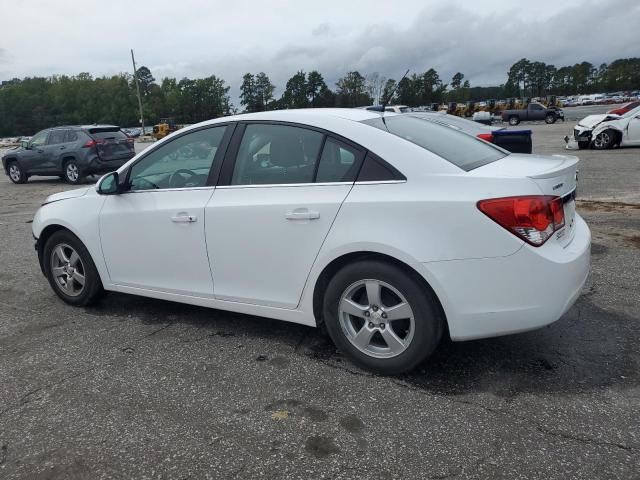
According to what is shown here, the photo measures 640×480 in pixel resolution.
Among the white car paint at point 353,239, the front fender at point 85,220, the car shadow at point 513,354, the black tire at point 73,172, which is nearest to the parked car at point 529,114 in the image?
the black tire at point 73,172

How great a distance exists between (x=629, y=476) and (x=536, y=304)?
88cm

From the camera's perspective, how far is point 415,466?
7.89 ft

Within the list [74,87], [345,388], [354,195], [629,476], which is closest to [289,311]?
[345,388]

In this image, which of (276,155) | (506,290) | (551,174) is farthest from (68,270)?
(551,174)

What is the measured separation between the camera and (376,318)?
3146 millimetres

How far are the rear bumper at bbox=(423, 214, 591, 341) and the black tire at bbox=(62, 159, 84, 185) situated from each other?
14.4 m

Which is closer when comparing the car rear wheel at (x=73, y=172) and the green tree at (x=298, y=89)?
the car rear wheel at (x=73, y=172)

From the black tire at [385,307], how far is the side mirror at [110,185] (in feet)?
6.44

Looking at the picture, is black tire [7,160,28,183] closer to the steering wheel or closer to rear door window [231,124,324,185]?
the steering wheel

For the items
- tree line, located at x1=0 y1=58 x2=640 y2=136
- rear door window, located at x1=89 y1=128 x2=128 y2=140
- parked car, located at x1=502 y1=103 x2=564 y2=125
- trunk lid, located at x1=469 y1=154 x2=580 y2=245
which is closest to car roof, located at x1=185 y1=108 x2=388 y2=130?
trunk lid, located at x1=469 y1=154 x2=580 y2=245

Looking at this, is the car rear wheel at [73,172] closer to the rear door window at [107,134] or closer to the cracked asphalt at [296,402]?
the rear door window at [107,134]

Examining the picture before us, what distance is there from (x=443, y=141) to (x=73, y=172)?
14209 mm

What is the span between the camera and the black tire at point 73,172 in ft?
49.5

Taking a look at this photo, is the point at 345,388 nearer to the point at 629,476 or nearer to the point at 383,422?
the point at 383,422
